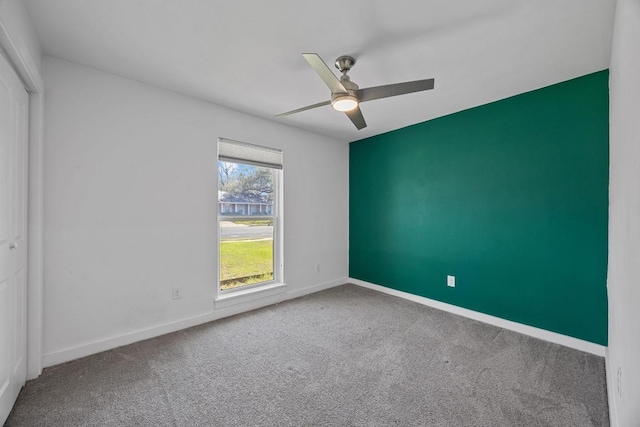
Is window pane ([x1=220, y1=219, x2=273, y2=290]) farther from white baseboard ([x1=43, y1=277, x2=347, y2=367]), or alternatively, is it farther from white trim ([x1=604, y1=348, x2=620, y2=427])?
white trim ([x1=604, y1=348, x2=620, y2=427])

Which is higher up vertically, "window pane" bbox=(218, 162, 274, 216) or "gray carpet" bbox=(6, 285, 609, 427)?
"window pane" bbox=(218, 162, 274, 216)

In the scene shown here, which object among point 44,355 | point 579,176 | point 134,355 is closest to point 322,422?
point 134,355

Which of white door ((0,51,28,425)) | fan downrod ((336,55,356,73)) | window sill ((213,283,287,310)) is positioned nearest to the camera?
white door ((0,51,28,425))

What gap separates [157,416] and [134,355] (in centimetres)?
88

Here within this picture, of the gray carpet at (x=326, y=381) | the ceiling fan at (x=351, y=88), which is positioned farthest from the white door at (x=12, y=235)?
the ceiling fan at (x=351, y=88)

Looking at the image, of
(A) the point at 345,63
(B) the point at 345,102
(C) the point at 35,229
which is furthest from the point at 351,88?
(C) the point at 35,229

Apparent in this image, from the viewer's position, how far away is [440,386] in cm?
190

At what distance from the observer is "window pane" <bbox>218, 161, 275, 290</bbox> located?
10.5ft

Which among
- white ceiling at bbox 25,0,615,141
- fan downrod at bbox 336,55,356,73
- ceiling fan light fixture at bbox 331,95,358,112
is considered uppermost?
white ceiling at bbox 25,0,615,141

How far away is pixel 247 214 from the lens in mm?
3420

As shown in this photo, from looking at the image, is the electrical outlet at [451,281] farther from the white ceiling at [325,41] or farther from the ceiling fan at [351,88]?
the ceiling fan at [351,88]

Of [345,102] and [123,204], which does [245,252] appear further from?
[345,102]

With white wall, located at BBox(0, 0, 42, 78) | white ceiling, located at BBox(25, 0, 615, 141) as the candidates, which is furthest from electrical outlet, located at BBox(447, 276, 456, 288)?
white wall, located at BBox(0, 0, 42, 78)

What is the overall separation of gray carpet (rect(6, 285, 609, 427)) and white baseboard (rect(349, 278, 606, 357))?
11 centimetres
